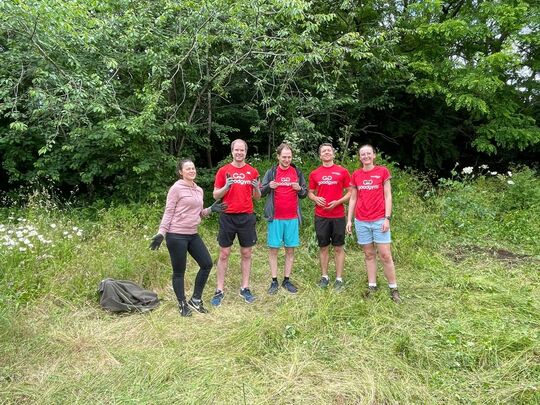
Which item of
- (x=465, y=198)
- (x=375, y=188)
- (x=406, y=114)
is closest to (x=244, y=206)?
(x=375, y=188)

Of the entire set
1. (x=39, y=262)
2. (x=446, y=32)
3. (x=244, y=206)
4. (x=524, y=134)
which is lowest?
(x=39, y=262)

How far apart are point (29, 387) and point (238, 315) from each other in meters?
1.72

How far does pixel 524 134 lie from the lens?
7.95 metres

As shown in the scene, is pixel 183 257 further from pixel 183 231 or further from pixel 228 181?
pixel 228 181

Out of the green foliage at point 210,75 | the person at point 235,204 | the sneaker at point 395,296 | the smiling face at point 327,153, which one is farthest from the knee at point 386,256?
the green foliage at point 210,75

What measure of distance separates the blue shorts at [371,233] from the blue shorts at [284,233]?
68 cm

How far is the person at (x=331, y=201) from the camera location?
13.8 feet

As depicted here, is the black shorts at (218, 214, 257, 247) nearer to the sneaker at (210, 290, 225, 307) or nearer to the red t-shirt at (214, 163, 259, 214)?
the red t-shirt at (214, 163, 259, 214)

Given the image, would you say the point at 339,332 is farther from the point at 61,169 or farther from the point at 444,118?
the point at 444,118

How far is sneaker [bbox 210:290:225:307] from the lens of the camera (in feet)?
13.1

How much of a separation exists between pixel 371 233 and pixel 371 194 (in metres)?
0.39

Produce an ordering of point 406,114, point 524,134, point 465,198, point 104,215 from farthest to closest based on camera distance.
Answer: point 406,114 < point 524,134 < point 465,198 < point 104,215

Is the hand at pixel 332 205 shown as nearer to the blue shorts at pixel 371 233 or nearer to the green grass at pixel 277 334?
the blue shorts at pixel 371 233

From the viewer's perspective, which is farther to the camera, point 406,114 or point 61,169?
point 406,114
